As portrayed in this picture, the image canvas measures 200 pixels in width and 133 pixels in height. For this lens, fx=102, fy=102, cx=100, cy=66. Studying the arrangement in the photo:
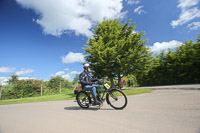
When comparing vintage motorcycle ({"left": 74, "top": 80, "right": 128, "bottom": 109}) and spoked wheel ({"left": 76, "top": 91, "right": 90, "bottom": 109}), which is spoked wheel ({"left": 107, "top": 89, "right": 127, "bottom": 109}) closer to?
vintage motorcycle ({"left": 74, "top": 80, "right": 128, "bottom": 109})

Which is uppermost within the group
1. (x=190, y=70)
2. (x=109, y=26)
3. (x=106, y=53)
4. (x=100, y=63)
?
(x=109, y=26)

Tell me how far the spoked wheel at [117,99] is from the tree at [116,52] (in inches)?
312

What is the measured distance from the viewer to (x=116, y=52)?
484 inches

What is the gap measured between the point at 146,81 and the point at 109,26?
59.4 ft

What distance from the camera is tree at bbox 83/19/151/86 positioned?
1229 cm

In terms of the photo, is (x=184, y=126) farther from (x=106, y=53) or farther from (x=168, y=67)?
(x=168, y=67)

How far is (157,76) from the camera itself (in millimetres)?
23438

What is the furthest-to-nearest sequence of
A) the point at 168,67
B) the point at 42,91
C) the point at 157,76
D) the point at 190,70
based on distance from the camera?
1. the point at 157,76
2. the point at 168,67
3. the point at 190,70
4. the point at 42,91

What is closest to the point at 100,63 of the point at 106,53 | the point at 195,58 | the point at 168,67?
the point at 106,53

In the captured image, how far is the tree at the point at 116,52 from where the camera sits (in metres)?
12.3

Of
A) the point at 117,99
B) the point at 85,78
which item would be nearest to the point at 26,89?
the point at 85,78

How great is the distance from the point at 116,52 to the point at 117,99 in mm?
8814

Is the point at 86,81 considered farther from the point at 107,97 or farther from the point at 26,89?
the point at 26,89

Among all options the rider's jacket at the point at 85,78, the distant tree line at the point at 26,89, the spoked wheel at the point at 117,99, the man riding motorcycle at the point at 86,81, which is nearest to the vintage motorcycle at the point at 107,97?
the spoked wheel at the point at 117,99
